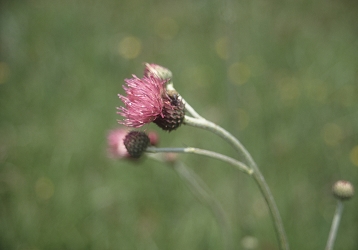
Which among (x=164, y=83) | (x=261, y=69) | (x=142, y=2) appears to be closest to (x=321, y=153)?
(x=261, y=69)

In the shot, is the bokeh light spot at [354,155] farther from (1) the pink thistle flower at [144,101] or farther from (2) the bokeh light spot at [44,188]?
(2) the bokeh light spot at [44,188]

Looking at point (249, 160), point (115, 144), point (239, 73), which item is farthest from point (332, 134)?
point (249, 160)

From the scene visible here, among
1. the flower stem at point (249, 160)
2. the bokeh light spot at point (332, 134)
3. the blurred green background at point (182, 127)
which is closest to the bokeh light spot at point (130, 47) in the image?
the blurred green background at point (182, 127)

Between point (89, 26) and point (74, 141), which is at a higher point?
point (89, 26)

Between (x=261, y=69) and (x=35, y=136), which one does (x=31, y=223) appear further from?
(x=261, y=69)

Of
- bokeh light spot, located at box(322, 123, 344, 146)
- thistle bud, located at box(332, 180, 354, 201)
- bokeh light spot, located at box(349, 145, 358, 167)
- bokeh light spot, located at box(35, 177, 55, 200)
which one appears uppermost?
thistle bud, located at box(332, 180, 354, 201)

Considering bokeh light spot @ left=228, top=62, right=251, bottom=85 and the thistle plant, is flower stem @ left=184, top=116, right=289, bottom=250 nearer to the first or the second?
the thistle plant

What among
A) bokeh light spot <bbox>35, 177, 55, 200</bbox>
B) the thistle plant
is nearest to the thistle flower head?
the thistle plant
